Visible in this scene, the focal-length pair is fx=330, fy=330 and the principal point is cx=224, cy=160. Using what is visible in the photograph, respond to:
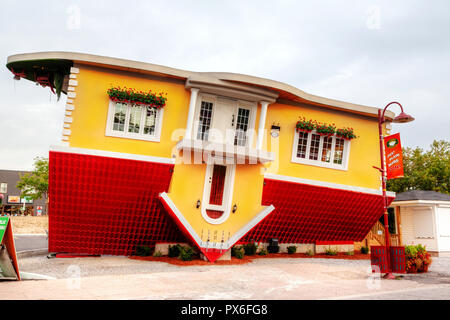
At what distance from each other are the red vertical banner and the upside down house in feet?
11.5

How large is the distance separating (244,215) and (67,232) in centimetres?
660

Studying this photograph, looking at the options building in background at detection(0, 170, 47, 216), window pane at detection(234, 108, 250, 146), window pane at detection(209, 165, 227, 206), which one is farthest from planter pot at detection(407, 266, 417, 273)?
building in background at detection(0, 170, 47, 216)

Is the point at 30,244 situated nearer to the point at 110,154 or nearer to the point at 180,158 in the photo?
the point at 110,154

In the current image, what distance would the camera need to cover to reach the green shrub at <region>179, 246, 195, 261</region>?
1198 cm

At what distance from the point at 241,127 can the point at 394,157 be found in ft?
18.8

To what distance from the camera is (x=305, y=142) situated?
574 inches

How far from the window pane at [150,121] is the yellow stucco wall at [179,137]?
39 cm

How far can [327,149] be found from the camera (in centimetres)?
1478

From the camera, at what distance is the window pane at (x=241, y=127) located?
13437 mm

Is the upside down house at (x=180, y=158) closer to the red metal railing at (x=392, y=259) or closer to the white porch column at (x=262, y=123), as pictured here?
the white porch column at (x=262, y=123)

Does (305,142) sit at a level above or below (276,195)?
above

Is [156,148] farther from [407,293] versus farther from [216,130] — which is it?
[407,293]

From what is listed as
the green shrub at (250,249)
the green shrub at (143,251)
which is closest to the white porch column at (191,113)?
the green shrub at (143,251)
